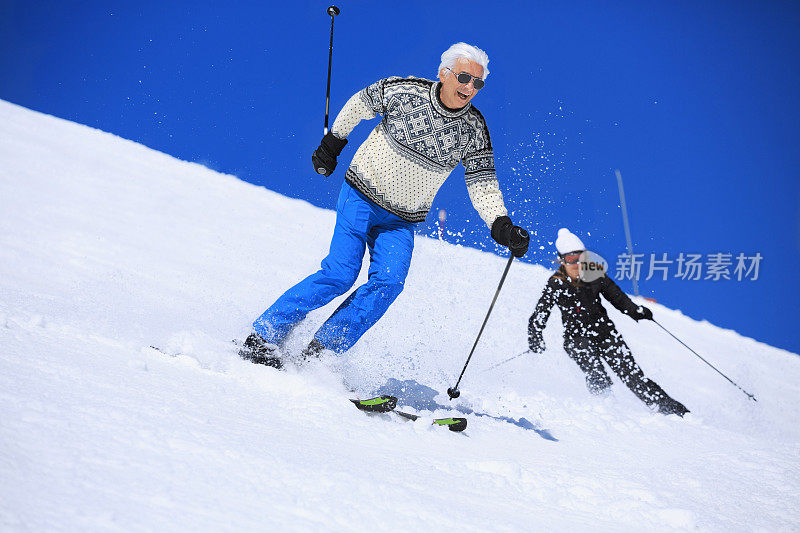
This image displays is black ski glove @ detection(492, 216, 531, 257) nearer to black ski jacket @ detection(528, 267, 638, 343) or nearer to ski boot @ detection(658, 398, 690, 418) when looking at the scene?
black ski jacket @ detection(528, 267, 638, 343)

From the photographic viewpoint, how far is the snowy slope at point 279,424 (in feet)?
3.38

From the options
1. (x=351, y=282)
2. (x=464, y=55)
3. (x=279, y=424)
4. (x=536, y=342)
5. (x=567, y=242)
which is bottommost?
(x=279, y=424)

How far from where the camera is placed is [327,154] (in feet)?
10.1

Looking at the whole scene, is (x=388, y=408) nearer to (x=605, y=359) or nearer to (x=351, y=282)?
(x=351, y=282)

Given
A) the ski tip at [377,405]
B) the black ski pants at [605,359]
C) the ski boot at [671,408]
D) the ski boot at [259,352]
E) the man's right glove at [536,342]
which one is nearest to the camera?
the ski tip at [377,405]

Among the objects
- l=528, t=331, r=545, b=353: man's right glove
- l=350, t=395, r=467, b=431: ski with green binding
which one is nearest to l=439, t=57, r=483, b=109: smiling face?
l=350, t=395, r=467, b=431: ski with green binding

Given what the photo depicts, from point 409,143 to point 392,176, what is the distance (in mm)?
203

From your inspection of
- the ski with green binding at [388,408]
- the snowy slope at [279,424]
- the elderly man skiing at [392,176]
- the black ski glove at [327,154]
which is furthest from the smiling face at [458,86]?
the ski with green binding at [388,408]

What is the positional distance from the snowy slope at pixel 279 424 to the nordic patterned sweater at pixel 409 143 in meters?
0.93

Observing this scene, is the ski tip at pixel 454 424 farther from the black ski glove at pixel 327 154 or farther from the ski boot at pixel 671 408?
the ski boot at pixel 671 408

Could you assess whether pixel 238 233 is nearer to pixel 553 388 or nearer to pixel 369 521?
pixel 553 388

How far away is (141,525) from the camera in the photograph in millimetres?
866

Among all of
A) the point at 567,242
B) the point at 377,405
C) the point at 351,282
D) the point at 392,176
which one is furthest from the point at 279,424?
the point at 567,242

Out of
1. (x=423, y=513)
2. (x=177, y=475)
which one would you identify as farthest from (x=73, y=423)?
(x=423, y=513)
